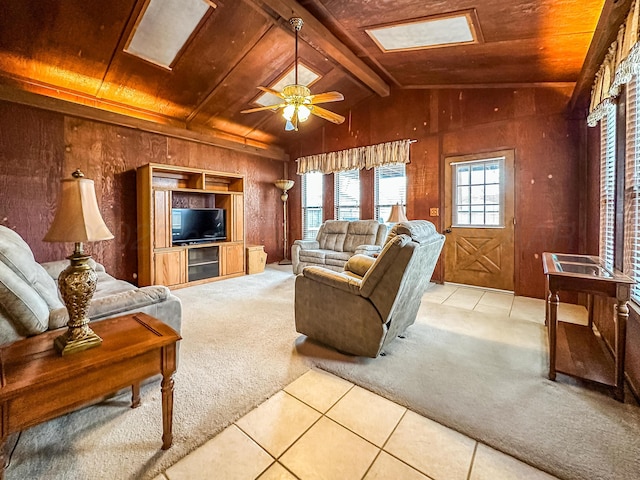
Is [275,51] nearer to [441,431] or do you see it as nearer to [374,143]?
[374,143]

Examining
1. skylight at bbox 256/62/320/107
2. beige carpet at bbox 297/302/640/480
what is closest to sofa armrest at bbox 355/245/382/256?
beige carpet at bbox 297/302/640/480

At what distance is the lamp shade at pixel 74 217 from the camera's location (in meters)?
1.29

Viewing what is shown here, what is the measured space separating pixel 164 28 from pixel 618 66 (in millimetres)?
4248

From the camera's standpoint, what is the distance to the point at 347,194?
613 cm

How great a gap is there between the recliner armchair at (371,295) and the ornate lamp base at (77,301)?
147 centimetres

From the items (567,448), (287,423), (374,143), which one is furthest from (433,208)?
(287,423)

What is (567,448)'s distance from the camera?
140cm

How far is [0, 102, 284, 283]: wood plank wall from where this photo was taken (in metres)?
3.56

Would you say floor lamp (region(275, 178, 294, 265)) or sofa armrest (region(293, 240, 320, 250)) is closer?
sofa armrest (region(293, 240, 320, 250))

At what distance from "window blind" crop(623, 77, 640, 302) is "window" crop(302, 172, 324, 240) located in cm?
499

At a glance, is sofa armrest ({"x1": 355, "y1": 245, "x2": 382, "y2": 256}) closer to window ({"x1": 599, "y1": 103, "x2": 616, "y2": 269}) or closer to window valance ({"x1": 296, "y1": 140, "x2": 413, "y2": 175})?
window valance ({"x1": 296, "y1": 140, "x2": 413, "y2": 175})

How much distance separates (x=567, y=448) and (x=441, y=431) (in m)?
0.57

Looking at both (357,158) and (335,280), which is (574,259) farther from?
(357,158)

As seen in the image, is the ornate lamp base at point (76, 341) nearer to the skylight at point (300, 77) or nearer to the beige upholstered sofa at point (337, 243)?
the beige upholstered sofa at point (337, 243)
